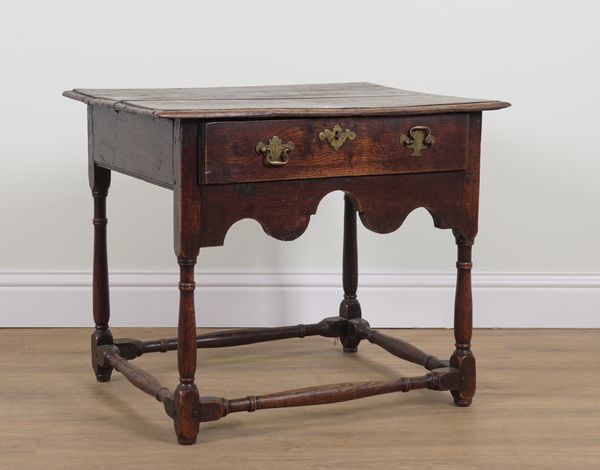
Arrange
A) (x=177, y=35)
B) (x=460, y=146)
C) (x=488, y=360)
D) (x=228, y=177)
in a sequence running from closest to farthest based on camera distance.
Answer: (x=228, y=177) → (x=460, y=146) → (x=488, y=360) → (x=177, y=35)

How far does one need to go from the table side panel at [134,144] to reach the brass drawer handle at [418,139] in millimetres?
553

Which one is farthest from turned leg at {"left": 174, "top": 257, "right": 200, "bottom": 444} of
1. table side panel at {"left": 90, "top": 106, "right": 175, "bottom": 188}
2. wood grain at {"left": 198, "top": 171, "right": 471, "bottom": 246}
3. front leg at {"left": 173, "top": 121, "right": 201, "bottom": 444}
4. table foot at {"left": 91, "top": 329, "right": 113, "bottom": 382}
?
table foot at {"left": 91, "top": 329, "right": 113, "bottom": 382}

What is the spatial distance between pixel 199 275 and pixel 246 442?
1.12 meters

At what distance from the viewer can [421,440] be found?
2707 millimetres

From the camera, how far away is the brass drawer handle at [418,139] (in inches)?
107

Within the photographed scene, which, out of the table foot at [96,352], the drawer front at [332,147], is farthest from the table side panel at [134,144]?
the table foot at [96,352]

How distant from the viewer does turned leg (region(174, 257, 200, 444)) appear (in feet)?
8.58

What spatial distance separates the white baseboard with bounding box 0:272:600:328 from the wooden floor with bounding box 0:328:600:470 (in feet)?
0.42

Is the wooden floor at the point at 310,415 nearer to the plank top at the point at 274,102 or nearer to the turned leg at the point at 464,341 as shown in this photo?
the turned leg at the point at 464,341

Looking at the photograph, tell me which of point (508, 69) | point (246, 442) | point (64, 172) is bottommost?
point (246, 442)

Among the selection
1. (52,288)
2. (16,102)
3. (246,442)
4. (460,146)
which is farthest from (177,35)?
(246,442)

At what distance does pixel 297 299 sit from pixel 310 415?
892 mm

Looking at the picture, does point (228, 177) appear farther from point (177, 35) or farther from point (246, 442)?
point (177, 35)

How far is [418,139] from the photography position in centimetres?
274
